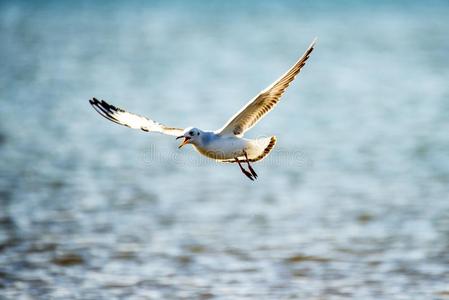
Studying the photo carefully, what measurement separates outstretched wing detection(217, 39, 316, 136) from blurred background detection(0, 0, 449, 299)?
271cm

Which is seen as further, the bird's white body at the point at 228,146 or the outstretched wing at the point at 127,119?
the outstretched wing at the point at 127,119

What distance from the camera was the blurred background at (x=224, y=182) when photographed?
12.3 meters

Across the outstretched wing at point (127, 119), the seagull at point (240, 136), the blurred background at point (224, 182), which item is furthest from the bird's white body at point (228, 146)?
the blurred background at point (224, 182)

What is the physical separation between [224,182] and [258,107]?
8.47 metres

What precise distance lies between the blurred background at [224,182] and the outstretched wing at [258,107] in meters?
2.71

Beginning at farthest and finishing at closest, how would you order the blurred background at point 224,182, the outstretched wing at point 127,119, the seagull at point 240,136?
the blurred background at point 224,182
the outstretched wing at point 127,119
the seagull at point 240,136

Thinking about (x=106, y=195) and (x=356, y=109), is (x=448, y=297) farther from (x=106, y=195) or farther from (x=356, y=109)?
(x=356, y=109)

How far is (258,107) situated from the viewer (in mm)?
9422

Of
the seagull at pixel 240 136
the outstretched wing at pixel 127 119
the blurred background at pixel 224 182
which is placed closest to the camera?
the seagull at pixel 240 136

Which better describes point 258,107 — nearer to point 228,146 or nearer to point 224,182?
point 228,146

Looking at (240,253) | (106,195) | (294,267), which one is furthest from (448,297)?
(106,195)

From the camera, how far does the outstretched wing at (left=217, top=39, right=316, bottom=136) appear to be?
30.3 feet

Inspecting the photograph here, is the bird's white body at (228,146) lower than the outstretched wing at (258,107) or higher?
lower

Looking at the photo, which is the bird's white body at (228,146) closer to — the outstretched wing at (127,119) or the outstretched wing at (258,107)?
the outstretched wing at (258,107)
